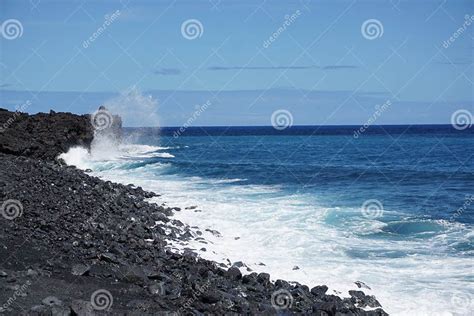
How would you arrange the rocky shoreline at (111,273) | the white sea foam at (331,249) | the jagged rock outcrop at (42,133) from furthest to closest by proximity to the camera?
the jagged rock outcrop at (42,133) < the white sea foam at (331,249) < the rocky shoreline at (111,273)

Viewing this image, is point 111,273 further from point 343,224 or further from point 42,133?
point 42,133

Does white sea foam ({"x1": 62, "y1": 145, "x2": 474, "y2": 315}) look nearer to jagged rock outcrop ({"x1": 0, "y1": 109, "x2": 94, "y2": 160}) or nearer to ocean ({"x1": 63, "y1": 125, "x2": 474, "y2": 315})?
ocean ({"x1": 63, "y1": 125, "x2": 474, "y2": 315})

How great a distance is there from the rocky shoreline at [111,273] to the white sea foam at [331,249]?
0.85 meters

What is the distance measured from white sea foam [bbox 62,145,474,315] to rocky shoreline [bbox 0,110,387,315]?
850 mm

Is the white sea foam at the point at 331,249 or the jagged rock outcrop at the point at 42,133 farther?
the jagged rock outcrop at the point at 42,133

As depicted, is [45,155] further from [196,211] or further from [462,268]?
[462,268]

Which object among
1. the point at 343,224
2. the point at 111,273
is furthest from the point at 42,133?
the point at 111,273

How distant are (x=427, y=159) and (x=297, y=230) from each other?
31.2m

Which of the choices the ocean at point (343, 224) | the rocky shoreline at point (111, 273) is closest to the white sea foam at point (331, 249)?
the ocean at point (343, 224)

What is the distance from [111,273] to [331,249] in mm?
6002

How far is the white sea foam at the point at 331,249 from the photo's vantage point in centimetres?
1073

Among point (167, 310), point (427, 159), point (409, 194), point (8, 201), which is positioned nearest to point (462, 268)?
point (167, 310)

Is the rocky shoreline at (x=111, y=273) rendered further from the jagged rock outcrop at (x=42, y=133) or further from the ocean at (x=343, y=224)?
the jagged rock outcrop at (x=42, y=133)

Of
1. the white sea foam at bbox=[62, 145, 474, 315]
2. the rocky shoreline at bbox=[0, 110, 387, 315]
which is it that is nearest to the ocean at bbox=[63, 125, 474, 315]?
the white sea foam at bbox=[62, 145, 474, 315]
